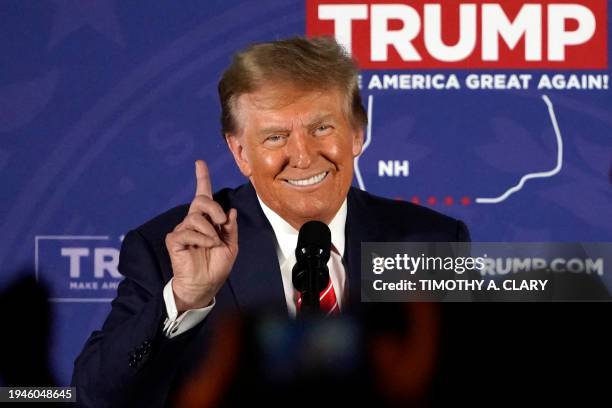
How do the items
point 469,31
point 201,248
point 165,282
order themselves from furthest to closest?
point 469,31 < point 165,282 < point 201,248

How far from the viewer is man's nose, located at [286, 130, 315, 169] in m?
2.10

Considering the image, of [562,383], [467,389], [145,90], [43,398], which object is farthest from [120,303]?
[562,383]

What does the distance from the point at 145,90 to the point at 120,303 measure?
2.00ft

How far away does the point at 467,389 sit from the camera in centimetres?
211

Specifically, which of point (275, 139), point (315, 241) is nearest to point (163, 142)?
point (275, 139)

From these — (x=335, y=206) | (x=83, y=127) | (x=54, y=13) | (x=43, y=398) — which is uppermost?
(x=54, y=13)

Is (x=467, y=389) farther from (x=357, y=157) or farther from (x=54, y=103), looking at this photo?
(x=54, y=103)

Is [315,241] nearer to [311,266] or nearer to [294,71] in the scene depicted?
[311,266]

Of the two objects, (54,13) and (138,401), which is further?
(54,13)

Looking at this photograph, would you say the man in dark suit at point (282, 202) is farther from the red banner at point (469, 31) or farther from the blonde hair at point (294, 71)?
the red banner at point (469, 31)

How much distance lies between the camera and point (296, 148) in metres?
2.11

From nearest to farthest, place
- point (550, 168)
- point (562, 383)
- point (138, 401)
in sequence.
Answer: point (138, 401) < point (562, 383) < point (550, 168)

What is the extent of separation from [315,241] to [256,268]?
0.69m

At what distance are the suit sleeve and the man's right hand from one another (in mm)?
69
